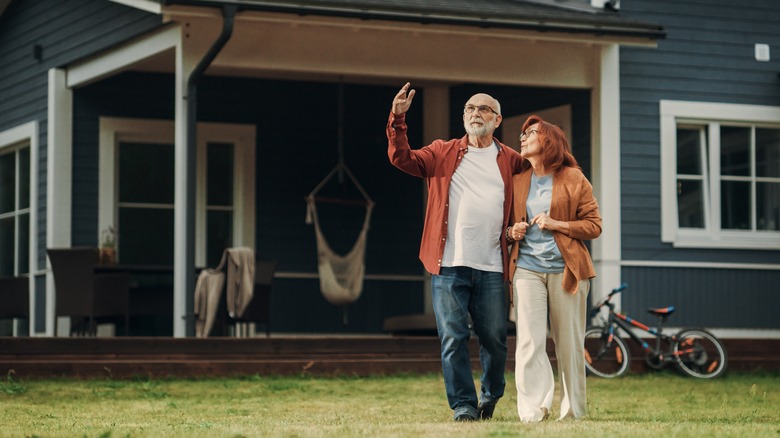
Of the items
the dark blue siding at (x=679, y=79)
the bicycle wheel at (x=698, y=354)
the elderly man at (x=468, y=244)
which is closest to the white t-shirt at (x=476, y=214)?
the elderly man at (x=468, y=244)

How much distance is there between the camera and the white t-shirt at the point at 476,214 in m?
7.12

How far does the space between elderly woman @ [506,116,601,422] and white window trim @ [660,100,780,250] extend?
6.34m

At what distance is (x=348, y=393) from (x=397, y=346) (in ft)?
5.61

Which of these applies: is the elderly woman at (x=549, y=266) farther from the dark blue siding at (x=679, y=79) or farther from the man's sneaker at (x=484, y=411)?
the dark blue siding at (x=679, y=79)

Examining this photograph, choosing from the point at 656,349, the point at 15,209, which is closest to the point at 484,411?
the point at 656,349

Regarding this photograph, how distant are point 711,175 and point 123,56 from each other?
5559mm

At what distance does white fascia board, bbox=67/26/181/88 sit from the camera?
480 inches

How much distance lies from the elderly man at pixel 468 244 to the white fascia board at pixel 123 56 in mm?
5279

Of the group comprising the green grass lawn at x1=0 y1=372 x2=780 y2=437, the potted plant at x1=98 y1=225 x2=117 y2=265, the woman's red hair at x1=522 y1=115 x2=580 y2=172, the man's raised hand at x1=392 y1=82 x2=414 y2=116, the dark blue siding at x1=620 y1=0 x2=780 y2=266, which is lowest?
the green grass lawn at x1=0 y1=372 x2=780 y2=437

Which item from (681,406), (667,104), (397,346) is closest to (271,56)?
(397,346)

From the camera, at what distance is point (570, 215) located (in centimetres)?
726

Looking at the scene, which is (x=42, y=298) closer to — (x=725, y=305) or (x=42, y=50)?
(x=42, y=50)

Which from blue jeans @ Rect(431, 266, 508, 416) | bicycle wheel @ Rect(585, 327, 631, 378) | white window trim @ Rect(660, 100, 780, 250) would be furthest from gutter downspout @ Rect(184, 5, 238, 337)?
blue jeans @ Rect(431, 266, 508, 416)

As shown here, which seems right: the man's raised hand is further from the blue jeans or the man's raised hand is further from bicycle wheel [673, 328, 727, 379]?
bicycle wheel [673, 328, 727, 379]
